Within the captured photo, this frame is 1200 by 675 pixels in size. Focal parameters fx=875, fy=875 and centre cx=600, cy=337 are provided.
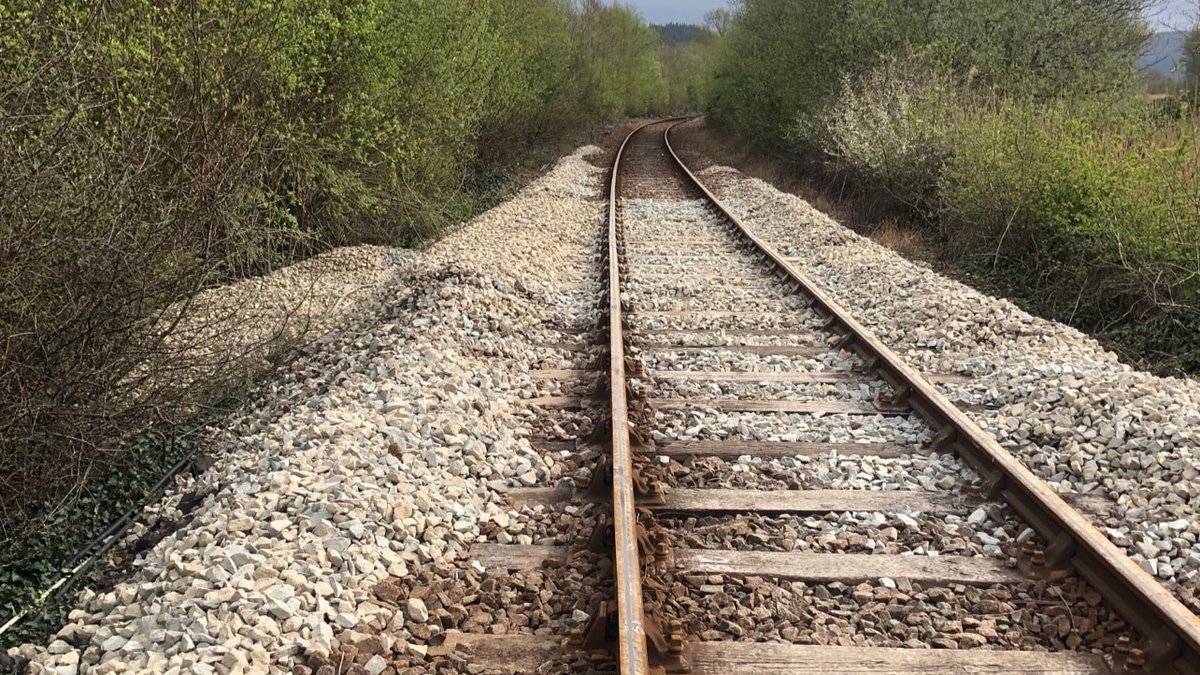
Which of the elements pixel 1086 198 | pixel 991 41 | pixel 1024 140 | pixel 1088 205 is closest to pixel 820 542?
pixel 1088 205

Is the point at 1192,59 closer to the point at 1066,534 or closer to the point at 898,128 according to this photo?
the point at 898,128

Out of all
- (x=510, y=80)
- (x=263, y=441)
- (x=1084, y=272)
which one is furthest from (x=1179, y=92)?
(x=510, y=80)

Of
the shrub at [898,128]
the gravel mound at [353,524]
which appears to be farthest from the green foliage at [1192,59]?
the gravel mound at [353,524]

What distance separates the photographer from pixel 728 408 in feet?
17.9

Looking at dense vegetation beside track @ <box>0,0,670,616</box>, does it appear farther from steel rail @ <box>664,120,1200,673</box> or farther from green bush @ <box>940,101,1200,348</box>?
green bush @ <box>940,101,1200,348</box>

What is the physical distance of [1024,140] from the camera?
10.2 meters

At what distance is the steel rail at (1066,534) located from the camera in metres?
2.94

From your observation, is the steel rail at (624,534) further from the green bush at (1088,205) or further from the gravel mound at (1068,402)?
the green bush at (1088,205)

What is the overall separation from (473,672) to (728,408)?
2.84 meters

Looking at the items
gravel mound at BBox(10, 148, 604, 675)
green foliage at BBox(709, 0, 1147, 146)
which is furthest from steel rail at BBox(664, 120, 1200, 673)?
green foliage at BBox(709, 0, 1147, 146)

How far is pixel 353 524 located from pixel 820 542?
202 cm

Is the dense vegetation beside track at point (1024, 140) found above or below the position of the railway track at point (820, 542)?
above

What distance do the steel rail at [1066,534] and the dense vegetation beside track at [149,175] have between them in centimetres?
425

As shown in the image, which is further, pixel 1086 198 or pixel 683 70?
pixel 683 70
